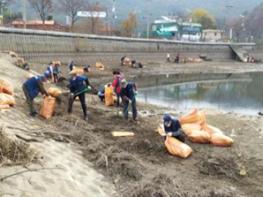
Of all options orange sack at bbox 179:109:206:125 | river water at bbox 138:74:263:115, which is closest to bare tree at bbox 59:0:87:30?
river water at bbox 138:74:263:115

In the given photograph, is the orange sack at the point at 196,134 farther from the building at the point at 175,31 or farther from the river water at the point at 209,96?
the building at the point at 175,31

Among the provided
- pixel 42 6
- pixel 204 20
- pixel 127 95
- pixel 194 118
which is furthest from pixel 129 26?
pixel 194 118

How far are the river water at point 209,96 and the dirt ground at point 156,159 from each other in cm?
724

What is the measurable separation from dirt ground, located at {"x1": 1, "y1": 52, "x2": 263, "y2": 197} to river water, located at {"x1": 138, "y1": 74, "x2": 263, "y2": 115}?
7237 millimetres

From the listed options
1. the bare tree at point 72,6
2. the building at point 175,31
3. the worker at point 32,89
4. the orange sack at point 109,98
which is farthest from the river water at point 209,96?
the building at point 175,31

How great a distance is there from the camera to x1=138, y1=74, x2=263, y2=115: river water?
81.6 feet

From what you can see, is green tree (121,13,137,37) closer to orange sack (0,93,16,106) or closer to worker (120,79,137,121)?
worker (120,79,137,121)

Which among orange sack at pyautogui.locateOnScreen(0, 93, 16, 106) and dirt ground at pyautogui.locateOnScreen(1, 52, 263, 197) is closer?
dirt ground at pyautogui.locateOnScreen(1, 52, 263, 197)

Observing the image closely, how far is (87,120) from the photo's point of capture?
15281 millimetres

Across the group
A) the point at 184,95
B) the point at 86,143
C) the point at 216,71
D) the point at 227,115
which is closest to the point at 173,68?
the point at 216,71

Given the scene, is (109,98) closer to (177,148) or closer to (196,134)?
(196,134)

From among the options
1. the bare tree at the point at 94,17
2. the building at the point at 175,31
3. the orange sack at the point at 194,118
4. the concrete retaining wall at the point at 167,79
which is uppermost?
the bare tree at the point at 94,17

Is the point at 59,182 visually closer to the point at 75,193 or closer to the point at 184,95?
the point at 75,193

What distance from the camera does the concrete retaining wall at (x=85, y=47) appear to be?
3638 centimetres
